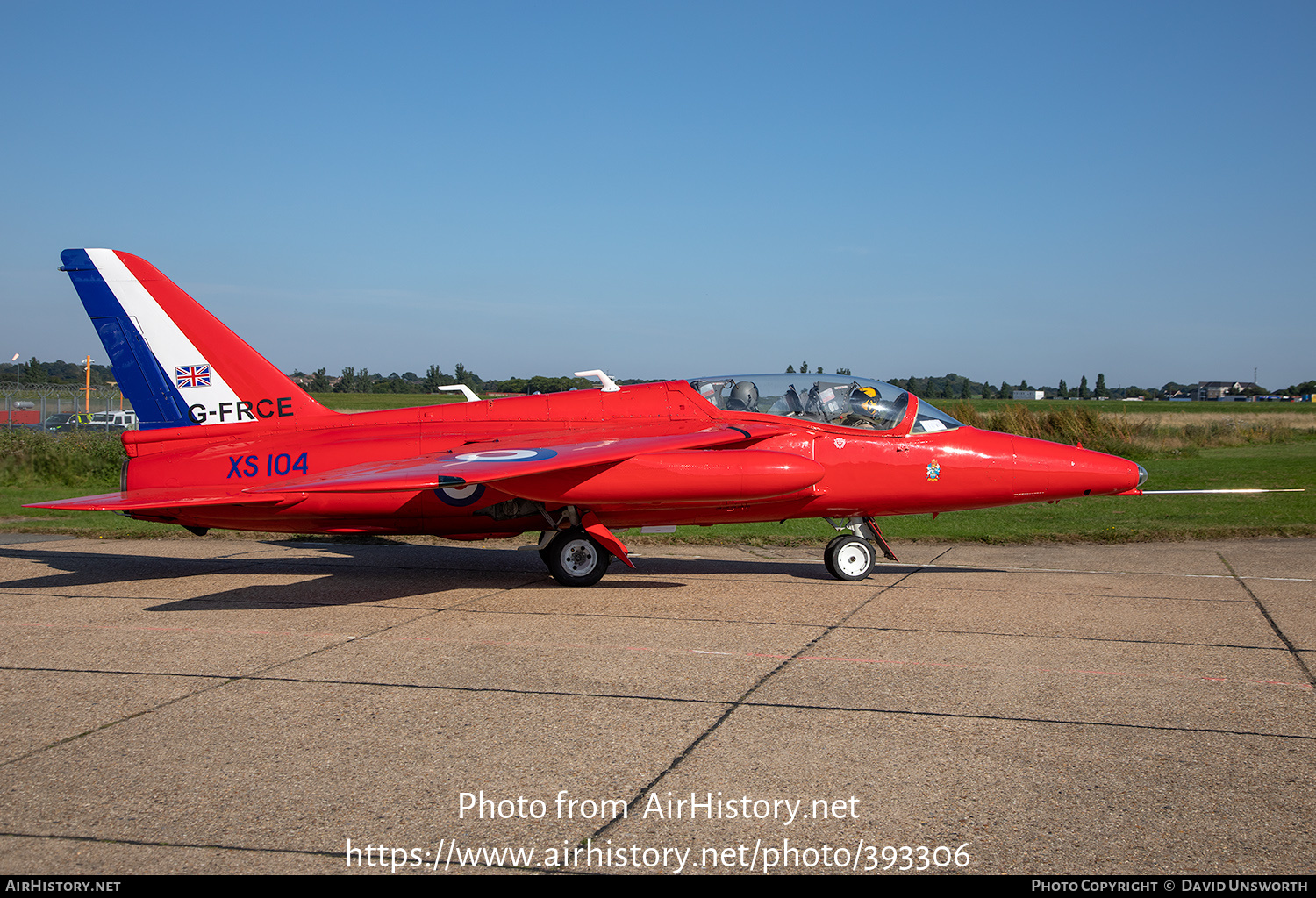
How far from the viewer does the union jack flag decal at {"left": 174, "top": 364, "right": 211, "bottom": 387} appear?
11445mm

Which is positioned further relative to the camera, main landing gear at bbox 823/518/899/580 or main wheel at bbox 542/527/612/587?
main landing gear at bbox 823/518/899/580

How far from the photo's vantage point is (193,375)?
452 inches

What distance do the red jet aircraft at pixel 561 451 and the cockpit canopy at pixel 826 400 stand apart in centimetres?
2

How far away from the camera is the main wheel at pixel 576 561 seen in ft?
35.8

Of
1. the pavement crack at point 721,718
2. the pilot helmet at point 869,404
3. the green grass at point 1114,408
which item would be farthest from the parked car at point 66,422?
the pavement crack at point 721,718

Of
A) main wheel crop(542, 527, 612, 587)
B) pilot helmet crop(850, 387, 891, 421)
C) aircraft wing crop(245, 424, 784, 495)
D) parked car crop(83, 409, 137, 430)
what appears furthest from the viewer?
parked car crop(83, 409, 137, 430)

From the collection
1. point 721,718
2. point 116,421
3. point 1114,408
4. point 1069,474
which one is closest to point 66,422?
point 116,421

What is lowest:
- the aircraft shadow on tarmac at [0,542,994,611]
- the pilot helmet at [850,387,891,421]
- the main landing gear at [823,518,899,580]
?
the aircraft shadow on tarmac at [0,542,994,611]

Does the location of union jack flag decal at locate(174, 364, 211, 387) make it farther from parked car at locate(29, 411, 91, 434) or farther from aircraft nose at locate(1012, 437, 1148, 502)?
parked car at locate(29, 411, 91, 434)

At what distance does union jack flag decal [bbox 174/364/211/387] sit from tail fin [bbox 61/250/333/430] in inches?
0.4

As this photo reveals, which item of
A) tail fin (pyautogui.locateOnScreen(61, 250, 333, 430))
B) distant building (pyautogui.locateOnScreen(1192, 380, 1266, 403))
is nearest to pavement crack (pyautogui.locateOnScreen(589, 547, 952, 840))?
tail fin (pyautogui.locateOnScreen(61, 250, 333, 430))

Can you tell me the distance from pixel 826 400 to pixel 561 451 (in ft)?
11.0

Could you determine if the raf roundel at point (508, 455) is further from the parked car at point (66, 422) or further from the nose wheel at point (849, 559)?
the parked car at point (66, 422)

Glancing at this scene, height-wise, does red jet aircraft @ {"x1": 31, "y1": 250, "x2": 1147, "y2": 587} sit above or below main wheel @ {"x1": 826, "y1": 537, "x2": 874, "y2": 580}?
above
